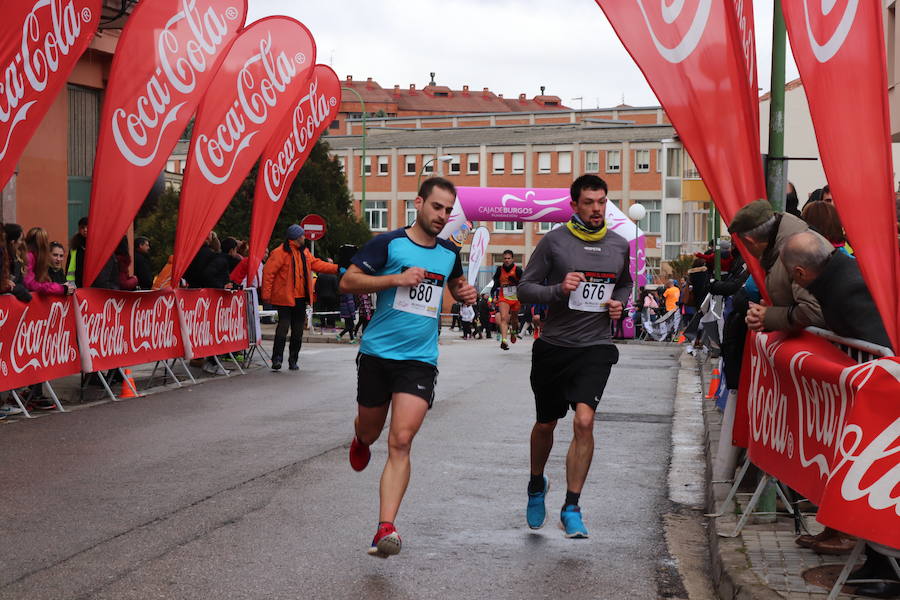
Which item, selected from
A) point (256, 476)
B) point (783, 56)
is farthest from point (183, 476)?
point (783, 56)

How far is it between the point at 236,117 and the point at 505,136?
80.9m

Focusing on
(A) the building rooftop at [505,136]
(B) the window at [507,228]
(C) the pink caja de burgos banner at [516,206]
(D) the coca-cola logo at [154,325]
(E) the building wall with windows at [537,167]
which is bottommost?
(D) the coca-cola logo at [154,325]

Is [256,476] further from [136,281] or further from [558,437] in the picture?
[136,281]

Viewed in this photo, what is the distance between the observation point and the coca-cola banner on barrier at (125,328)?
13.4m

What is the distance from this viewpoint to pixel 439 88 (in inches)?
5586

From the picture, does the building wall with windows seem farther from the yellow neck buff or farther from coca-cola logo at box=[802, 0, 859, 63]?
coca-cola logo at box=[802, 0, 859, 63]

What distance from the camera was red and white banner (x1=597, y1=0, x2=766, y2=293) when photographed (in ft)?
22.7

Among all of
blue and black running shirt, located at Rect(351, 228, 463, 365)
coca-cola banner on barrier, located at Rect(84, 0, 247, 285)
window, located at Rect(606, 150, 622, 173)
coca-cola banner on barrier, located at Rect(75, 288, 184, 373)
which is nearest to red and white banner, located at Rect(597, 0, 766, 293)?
blue and black running shirt, located at Rect(351, 228, 463, 365)

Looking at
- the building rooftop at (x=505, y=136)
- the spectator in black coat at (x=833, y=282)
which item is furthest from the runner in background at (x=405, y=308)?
the building rooftop at (x=505, y=136)

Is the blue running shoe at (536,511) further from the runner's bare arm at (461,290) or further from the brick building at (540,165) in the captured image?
the brick building at (540,165)

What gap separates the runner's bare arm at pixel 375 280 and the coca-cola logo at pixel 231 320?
10530 millimetres

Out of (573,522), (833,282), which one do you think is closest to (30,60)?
(573,522)

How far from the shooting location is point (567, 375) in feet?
24.2

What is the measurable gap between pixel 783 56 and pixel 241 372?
1169 centimetres
